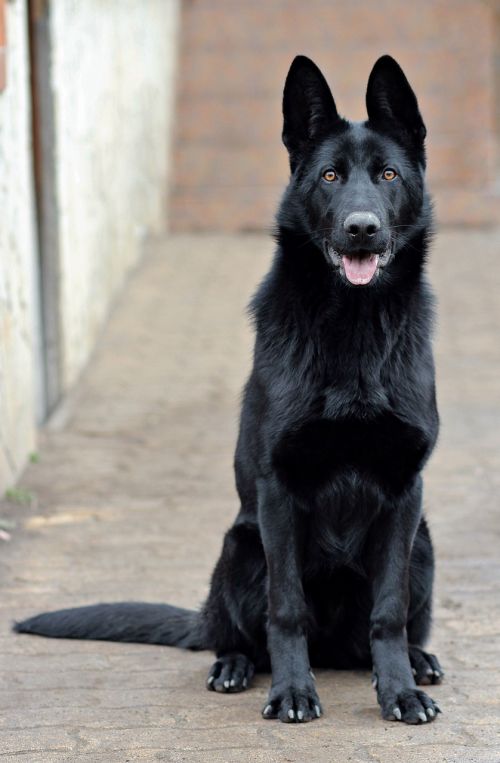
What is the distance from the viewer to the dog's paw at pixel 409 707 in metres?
3.14

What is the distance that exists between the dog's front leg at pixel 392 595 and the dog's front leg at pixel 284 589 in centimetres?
19

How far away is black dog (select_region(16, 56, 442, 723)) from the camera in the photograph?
10.6 feet

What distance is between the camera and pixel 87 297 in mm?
8016

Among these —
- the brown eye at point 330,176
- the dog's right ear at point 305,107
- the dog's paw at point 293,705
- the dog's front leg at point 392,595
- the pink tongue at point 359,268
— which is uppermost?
the dog's right ear at point 305,107

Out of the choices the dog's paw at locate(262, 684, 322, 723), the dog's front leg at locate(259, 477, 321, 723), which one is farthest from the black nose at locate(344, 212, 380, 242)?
the dog's paw at locate(262, 684, 322, 723)

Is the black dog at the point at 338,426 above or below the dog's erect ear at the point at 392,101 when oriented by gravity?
below

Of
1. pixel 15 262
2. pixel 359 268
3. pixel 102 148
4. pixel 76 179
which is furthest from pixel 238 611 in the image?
pixel 102 148

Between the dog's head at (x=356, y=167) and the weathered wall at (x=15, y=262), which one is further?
the weathered wall at (x=15, y=262)

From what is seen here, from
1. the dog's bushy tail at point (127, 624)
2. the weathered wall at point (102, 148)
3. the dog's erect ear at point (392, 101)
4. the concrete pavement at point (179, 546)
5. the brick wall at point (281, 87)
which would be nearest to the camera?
the concrete pavement at point (179, 546)

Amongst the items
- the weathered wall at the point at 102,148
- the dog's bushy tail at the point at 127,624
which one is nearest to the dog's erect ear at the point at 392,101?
the dog's bushy tail at the point at 127,624

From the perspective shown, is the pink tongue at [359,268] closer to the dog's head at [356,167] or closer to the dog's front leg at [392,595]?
the dog's head at [356,167]

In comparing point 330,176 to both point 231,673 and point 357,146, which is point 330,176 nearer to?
point 357,146

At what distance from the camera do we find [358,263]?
3254 mm

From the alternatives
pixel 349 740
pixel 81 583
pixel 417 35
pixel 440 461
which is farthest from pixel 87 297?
pixel 417 35
